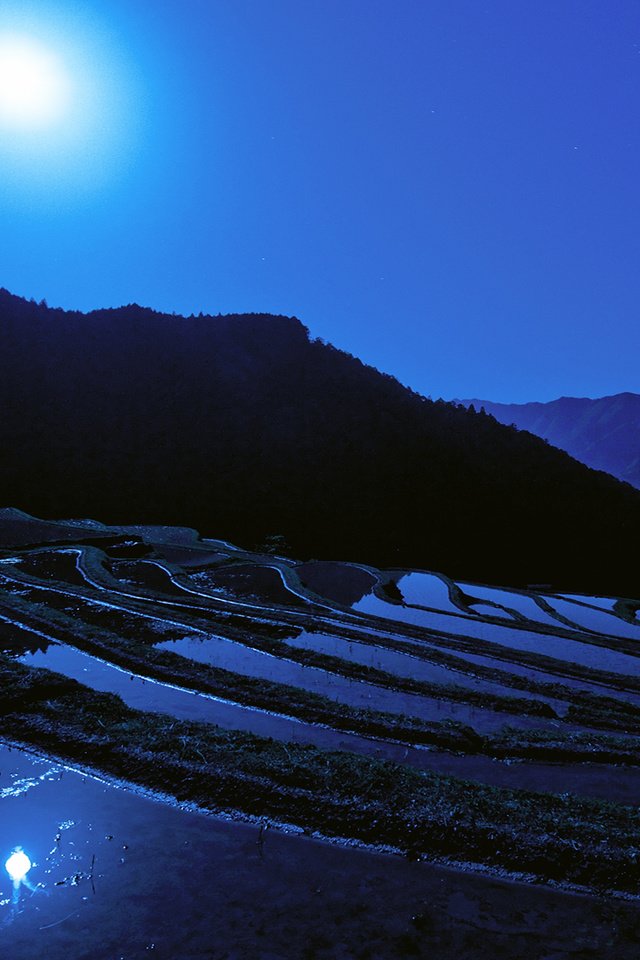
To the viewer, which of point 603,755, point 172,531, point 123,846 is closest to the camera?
point 123,846

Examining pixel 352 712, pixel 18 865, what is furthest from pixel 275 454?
pixel 18 865

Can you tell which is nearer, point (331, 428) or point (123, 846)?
point (123, 846)

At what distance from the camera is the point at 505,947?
20.9 ft

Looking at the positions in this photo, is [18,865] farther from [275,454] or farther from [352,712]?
[275,454]

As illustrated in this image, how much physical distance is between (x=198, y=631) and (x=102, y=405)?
A: 9868cm

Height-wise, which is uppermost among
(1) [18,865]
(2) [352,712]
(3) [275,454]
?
(3) [275,454]

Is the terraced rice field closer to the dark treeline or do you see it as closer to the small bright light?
the small bright light

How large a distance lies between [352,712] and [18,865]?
315 inches

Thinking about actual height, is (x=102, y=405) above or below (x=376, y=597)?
above

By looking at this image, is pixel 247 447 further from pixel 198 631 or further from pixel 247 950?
pixel 247 950

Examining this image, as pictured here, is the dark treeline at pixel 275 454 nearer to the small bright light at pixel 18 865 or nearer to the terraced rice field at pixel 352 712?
the terraced rice field at pixel 352 712

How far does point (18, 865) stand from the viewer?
7293 millimetres

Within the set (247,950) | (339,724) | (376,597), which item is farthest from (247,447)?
(247,950)

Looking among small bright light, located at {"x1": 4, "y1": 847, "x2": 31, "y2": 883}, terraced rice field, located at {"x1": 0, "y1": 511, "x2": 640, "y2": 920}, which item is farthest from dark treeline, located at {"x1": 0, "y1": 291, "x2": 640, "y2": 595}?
small bright light, located at {"x1": 4, "y1": 847, "x2": 31, "y2": 883}
